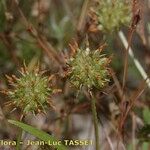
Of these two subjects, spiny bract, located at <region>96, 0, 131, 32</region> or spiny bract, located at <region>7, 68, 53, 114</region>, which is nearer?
spiny bract, located at <region>7, 68, 53, 114</region>

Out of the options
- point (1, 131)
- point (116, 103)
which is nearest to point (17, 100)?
point (116, 103)

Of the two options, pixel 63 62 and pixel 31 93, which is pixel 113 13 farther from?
pixel 31 93

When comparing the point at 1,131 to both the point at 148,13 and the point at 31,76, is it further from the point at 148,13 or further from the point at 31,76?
the point at 148,13

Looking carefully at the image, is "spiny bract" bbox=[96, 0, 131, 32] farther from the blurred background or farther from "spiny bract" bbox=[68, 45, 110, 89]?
"spiny bract" bbox=[68, 45, 110, 89]

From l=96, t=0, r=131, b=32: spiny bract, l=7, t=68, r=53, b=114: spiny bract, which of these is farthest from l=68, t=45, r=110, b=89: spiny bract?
l=96, t=0, r=131, b=32: spiny bract

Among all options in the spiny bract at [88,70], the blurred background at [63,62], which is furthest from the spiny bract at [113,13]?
the spiny bract at [88,70]

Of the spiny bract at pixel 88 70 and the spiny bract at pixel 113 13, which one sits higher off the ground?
the spiny bract at pixel 113 13

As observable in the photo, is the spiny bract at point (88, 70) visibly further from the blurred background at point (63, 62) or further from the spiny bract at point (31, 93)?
the blurred background at point (63, 62)

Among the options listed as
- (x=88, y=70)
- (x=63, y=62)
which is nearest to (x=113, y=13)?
(x=63, y=62)
